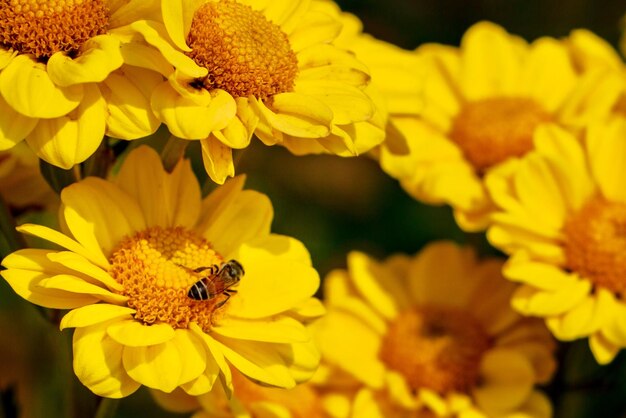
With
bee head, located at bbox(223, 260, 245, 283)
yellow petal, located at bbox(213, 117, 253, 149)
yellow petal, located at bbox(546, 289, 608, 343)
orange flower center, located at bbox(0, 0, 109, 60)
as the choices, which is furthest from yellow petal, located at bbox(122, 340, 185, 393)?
yellow petal, located at bbox(546, 289, 608, 343)

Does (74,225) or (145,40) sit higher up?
(145,40)

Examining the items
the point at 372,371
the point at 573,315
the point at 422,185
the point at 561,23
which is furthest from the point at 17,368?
the point at 561,23

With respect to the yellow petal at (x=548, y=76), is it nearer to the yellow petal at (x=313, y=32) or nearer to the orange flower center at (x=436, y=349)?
the orange flower center at (x=436, y=349)

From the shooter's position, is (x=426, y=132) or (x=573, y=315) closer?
(x=573, y=315)

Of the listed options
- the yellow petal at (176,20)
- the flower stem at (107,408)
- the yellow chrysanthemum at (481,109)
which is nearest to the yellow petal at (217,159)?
the yellow petal at (176,20)

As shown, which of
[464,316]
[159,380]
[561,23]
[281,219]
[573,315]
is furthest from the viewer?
[561,23]

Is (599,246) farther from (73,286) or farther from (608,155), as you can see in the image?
(73,286)

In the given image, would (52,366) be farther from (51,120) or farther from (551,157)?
(551,157)
